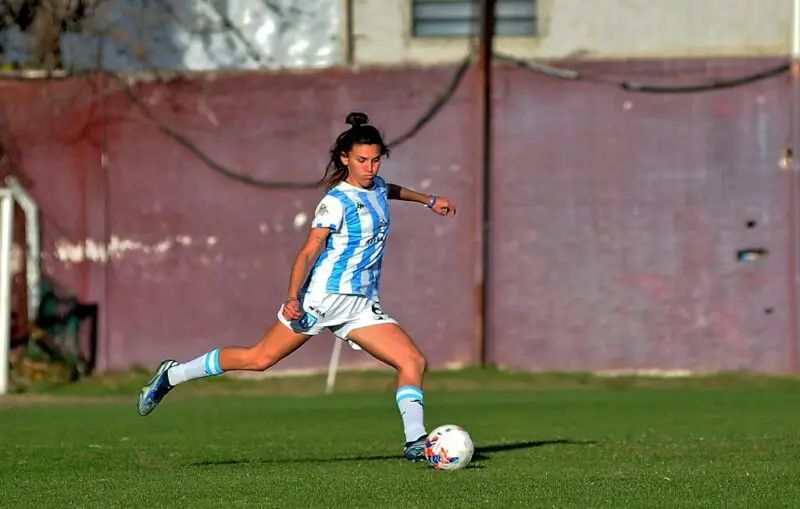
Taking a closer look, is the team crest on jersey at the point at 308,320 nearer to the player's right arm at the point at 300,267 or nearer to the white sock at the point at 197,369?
the player's right arm at the point at 300,267

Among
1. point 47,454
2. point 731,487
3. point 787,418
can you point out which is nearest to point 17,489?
point 47,454

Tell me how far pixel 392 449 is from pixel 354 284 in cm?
157

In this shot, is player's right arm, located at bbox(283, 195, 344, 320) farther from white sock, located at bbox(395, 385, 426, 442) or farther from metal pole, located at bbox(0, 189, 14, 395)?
metal pole, located at bbox(0, 189, 14, 395)

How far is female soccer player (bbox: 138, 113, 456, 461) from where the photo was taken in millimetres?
8969

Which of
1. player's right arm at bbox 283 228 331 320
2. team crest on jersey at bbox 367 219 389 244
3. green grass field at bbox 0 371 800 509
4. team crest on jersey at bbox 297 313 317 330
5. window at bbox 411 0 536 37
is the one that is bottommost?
green grass field at bbox 0 371 800 509

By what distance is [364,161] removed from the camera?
29.6 feet

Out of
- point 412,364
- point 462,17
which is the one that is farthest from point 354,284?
point 462,17

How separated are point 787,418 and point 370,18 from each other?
28.0ft

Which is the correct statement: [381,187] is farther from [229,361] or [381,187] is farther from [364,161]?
[229,361]

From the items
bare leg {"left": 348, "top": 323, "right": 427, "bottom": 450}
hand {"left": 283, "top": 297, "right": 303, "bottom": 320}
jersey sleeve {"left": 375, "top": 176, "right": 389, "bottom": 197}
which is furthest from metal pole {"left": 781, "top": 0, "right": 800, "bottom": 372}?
hand {"left": 283, "top": 297, "right": 303, "bottom": 320}

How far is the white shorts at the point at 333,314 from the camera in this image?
29.8 ft

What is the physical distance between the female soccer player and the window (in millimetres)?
10076

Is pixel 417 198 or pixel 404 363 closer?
pixel 404 363

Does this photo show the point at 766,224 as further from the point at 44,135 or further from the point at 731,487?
the point at 731,487
